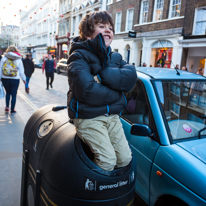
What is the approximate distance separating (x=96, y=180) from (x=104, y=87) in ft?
2.10

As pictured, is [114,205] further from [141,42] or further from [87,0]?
[87,0]

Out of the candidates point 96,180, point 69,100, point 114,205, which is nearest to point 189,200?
point 114,205

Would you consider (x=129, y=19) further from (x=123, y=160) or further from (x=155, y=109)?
(x=123, y=160)

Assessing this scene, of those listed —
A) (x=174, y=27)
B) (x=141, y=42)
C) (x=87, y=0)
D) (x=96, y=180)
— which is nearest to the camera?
(x=96, y=180)

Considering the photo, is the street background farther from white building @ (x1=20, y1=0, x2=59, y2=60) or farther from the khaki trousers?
white building @ (x1=20, y1=0, x2=59, y2=60)

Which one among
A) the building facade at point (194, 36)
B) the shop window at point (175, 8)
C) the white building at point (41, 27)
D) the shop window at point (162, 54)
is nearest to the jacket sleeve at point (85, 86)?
the building facade at point (194, 36)

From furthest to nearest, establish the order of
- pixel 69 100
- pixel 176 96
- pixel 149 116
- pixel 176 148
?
pixel 176 96
pixel 149 116
pixel 176 148
pixel 69 100

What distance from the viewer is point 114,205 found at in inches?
60.4

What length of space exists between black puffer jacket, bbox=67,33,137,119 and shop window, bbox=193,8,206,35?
1672 cm

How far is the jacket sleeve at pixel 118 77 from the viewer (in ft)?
5.22

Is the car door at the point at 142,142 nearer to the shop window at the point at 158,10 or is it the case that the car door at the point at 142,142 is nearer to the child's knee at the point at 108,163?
Result: the child's knee at the point at 108,163

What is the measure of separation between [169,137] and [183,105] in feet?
2.18

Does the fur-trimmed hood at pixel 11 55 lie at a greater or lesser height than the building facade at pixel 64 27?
lesser

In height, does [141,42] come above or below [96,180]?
above
